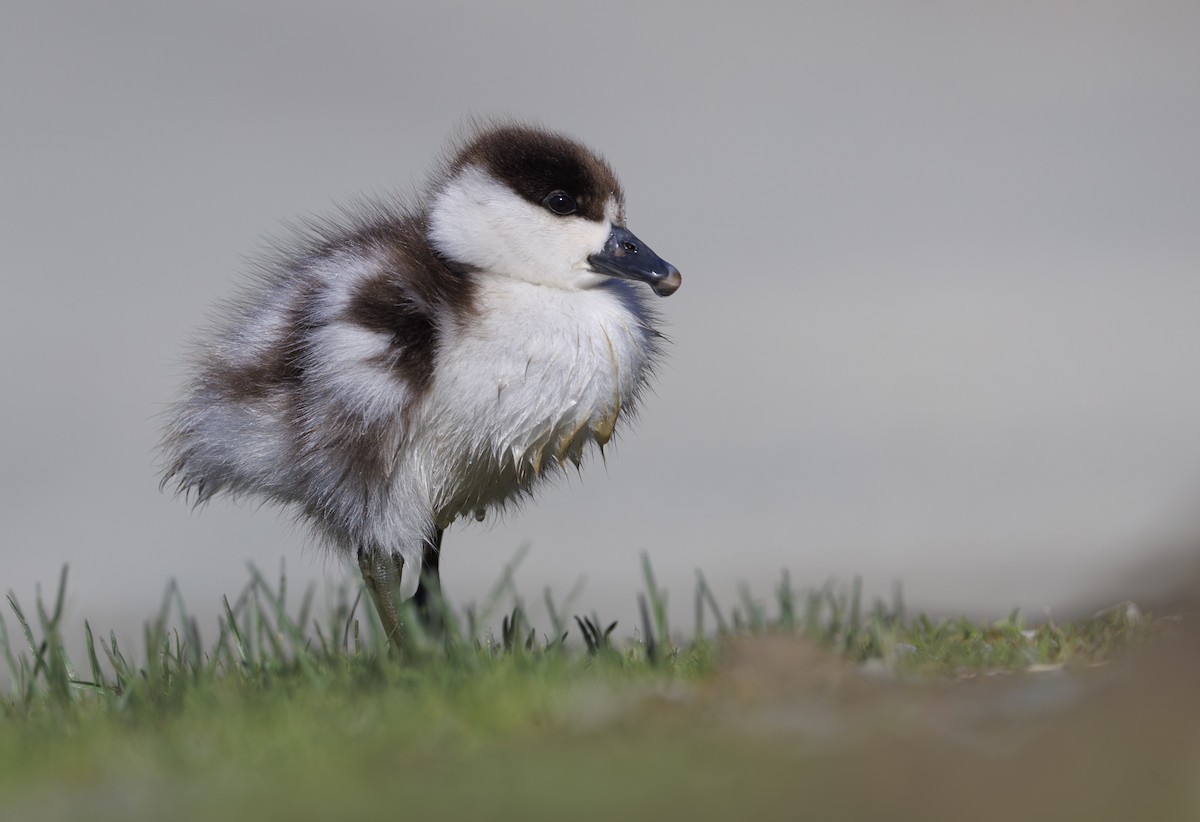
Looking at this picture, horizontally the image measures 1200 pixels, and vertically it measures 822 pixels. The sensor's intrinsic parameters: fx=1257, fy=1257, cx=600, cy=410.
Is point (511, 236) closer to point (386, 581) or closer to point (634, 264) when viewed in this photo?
point (634, 264)

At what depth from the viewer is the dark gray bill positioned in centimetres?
332

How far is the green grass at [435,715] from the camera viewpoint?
5.46 feet

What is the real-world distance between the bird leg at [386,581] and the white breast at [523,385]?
20 cm

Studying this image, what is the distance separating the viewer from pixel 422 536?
10.7ft

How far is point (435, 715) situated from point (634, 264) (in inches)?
62.4

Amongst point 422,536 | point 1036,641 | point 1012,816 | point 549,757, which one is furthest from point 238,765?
point 1036,641

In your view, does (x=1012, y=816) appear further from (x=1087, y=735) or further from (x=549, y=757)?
(x=549, y=757)

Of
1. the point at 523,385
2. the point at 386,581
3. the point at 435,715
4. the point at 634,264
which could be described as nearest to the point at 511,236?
the point at 634,264

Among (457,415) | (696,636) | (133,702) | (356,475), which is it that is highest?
(457,415)

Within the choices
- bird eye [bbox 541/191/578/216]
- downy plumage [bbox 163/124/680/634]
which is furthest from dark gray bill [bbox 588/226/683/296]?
bird eye [bbox 541/191/578/216]

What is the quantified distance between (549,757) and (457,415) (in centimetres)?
140

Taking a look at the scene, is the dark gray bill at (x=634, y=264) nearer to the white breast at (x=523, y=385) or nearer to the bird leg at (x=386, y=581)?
the white breast at (x=523, y=385)

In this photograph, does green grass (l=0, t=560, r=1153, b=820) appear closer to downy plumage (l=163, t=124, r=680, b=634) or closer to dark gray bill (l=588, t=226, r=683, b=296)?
A: downy plumage (l=163, t=124, r=680, b=634)

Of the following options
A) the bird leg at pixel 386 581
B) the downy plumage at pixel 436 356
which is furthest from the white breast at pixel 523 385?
the bird leg at pixel 386 581
